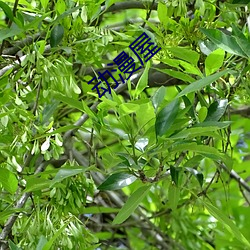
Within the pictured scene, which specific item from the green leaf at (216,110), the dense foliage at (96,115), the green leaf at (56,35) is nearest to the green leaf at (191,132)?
the dense foliage at (96,115)

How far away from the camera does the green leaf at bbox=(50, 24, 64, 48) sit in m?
0.84

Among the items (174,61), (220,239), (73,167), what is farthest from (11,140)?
(220,239)

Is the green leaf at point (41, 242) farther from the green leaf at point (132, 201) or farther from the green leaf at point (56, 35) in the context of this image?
the green leaf at point (56, 35)

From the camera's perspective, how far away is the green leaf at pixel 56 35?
2.75 feet

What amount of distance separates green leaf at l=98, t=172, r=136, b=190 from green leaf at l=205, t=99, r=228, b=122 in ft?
0.43

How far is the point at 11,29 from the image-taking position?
798mm

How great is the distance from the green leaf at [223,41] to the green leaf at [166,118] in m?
0.09

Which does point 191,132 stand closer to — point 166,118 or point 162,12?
point 166,118

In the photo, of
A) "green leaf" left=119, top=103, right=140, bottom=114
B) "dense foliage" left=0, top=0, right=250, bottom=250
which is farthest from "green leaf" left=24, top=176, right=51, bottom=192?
"green leaf" left=119, top=103, right=140, bottom=114

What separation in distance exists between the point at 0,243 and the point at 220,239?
538 millimetres

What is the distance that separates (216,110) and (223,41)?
100 millimetres

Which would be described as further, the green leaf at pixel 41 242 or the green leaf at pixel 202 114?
the green leaf at pixel 202 114

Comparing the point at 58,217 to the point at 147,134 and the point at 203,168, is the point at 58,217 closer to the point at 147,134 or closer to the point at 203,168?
the point at 147,134

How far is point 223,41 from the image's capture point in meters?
0.79
